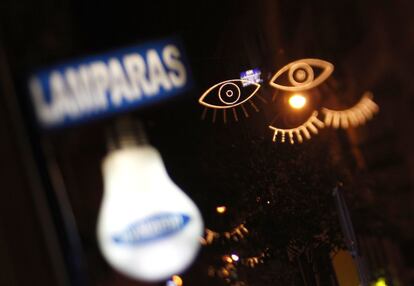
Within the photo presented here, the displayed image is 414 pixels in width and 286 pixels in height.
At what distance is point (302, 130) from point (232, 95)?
491 millimetres

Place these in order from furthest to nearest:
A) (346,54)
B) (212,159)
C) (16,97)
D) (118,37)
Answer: (212,159), (346,54), (118,37), (16,97)

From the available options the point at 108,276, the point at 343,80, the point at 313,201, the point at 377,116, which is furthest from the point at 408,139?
the point at 108,276

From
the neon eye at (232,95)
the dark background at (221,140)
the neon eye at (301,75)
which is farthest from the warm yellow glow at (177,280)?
the neon eye at (301,75)

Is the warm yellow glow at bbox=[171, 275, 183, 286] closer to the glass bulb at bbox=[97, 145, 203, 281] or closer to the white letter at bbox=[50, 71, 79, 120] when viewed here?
the glass bulb at bbox=[97, 145, 203, 281]

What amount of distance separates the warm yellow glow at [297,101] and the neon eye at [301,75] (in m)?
0.04

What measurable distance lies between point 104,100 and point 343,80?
141 centimetres

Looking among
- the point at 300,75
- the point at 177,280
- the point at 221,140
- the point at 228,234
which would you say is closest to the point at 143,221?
the point at 177,280

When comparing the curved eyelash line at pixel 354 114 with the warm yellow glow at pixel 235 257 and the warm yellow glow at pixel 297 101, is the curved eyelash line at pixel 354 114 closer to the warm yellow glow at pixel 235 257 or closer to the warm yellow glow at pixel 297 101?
the warm yellow glow at pixel 297 101

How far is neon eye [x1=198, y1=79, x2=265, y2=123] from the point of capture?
146 inches

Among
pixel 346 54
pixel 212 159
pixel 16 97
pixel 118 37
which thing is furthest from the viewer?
pixel 212 159

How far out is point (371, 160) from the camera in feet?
10.8

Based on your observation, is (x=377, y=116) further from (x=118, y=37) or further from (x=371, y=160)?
(x=118, y=37)

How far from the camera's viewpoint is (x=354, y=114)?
341cm

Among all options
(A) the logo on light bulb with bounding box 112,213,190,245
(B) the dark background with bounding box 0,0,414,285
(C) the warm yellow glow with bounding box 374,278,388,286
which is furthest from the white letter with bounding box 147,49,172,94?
(C) the warm yellow glow with bounding box 374,278,388,286
